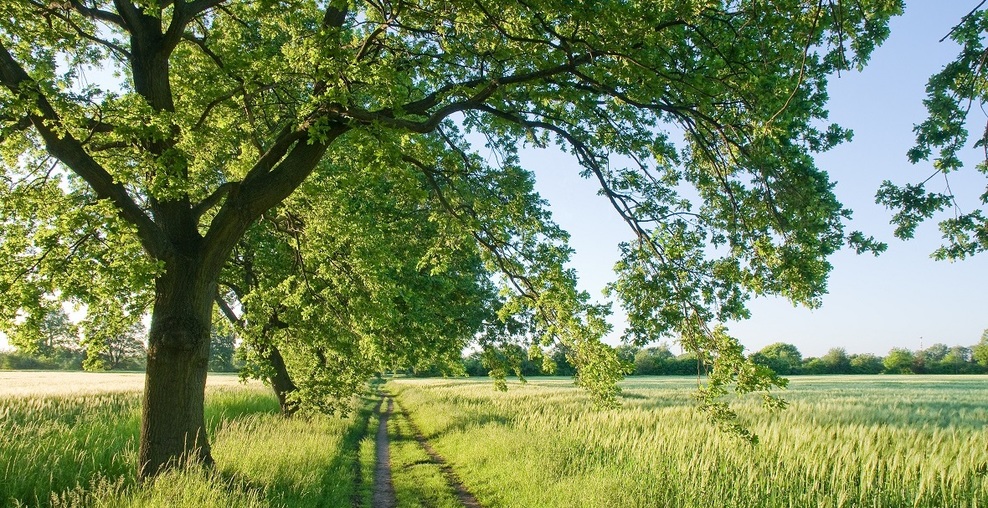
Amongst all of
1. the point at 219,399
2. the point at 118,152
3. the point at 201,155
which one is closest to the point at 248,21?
the point at 201,155

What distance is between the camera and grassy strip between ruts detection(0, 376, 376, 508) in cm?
744

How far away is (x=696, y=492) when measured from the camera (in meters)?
8.67

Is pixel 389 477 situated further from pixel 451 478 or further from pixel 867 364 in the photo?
pixel 867 364

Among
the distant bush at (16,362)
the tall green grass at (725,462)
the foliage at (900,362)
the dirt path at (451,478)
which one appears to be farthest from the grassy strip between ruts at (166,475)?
the foliage at (900,362)

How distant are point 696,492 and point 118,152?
10.2 meters

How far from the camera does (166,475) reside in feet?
25.8

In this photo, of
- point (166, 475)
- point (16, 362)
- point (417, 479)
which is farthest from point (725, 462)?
point (16, 362)

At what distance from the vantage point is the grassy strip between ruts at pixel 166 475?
24.4 ft

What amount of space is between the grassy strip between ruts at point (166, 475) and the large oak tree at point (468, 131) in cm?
97

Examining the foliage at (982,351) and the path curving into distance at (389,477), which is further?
the foliage at (982,351)

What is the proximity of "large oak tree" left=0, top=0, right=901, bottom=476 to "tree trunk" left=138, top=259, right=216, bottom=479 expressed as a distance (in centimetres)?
3

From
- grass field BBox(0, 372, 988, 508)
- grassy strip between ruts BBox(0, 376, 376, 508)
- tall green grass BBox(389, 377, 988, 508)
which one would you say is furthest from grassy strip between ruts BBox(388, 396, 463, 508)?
grassy strip between ruts BBox(0, 376, 376, 508)

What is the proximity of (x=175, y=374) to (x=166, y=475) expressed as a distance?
147 centimetres

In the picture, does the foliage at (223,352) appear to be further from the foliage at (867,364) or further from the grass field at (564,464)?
the foliage at (867,364)
